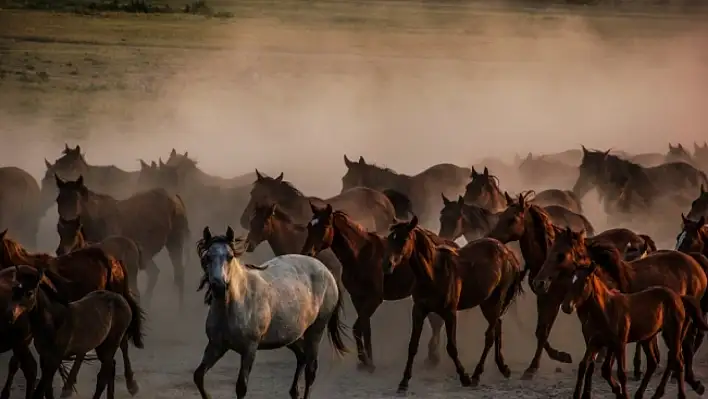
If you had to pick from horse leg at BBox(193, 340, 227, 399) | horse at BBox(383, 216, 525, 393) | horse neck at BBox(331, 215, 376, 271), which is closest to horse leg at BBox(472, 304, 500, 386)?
horse at BBox(383, 216, 525, 393)

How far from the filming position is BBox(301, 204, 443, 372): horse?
12.5 feet

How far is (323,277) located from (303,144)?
80cm

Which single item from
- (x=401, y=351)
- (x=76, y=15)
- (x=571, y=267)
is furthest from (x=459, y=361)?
(x=76, y=15)

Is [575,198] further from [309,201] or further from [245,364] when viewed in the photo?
[245,364]

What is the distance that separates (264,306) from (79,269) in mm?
874

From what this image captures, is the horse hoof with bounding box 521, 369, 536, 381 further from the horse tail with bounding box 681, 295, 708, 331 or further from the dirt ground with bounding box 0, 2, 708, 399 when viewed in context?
the horse tail with bounding box 681, 295, 708, 331

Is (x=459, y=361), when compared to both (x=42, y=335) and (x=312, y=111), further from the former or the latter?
(x=42, y=335)

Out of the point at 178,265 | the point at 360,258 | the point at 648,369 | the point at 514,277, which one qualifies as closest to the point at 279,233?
the point at 360,258

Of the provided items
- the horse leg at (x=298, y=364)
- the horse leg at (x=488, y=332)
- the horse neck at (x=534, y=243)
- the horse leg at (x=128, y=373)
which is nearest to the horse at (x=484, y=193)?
the horse neck at (x=534, y=243)

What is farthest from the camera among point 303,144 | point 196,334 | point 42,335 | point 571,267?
point 303,144

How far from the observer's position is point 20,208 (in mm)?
3883

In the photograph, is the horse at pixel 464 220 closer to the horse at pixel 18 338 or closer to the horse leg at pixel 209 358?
the horse leg at pixel 209 358

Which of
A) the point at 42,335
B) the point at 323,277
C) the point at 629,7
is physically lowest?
the point at 42,335

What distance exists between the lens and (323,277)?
3.67 m
